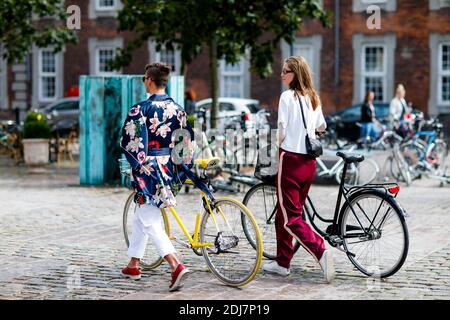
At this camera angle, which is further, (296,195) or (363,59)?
(363,59)

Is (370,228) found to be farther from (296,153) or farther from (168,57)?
(168,57)

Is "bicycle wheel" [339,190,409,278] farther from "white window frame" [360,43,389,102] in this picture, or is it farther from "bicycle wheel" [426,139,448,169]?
"white window frame" [360,43,389,102]

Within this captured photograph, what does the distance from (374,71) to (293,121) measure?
26187mm

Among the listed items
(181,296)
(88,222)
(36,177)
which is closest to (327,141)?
(36,177)

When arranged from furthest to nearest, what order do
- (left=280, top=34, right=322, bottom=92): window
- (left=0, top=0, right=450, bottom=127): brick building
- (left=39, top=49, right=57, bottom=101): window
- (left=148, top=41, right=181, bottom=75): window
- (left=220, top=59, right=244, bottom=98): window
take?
(left=39, top=49, right=57, bottom=101): window
(left=148, top=41, right=181, bottom=75): window
(left=220, top=59, right=244, bottom=98): window
(left=280, top=34, right=322, bottom=92): window
(left=0, top=0, right=450, bottom=127): brick building

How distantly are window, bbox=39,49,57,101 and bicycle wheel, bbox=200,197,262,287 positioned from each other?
3194 cm

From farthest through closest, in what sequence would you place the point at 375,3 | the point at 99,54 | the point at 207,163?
1. the point at 99,54
2. the point at 375,3
3. the point at 207,163

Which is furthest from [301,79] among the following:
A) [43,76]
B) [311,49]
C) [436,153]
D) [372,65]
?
[43,76]

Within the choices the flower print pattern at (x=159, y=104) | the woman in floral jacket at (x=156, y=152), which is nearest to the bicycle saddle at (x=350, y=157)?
the woman in floral jacket at (x=156, y=152)

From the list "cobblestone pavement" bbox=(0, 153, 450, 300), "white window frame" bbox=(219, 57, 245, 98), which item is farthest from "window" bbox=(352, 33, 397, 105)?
"cobblestone pavement" bbox=(0, 153, 450, 300)

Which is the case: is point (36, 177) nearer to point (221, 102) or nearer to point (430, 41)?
point (221, 102)

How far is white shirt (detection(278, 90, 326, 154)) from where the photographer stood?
27.1 ft

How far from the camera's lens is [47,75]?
39.4 metres

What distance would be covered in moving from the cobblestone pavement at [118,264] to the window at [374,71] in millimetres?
19199
